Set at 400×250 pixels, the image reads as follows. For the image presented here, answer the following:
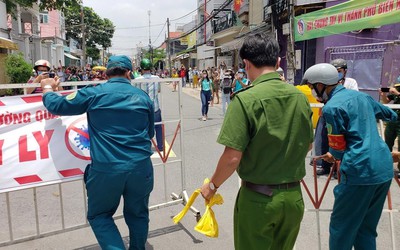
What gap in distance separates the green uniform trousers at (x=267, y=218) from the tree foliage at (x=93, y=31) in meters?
63.3

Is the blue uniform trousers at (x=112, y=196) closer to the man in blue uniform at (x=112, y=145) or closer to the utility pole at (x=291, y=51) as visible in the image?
the man in blue uniform at (x=112, y=145)

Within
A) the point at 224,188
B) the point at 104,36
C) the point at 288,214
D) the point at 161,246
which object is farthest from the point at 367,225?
Result: the point at 104,36

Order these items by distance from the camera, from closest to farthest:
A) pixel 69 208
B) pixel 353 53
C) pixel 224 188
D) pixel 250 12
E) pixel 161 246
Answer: pixel 161 246 → pixel 69 208 → pixel 224 188 → pixel 353 53 → pixel 250 12

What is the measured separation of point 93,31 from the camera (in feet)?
214

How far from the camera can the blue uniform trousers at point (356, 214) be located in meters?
2.60

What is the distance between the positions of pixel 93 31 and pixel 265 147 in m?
68.1

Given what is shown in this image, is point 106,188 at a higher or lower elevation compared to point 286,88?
lower

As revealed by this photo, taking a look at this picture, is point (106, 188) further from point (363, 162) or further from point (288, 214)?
point (363, 162)

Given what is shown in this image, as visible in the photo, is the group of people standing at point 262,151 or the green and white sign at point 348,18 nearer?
the group of people standing at point 262,151

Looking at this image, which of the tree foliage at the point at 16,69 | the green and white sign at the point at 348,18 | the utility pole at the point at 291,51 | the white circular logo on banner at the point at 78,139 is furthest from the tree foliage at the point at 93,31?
the white circular logo on banner at the point at 78,139

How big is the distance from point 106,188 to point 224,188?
2919 mm

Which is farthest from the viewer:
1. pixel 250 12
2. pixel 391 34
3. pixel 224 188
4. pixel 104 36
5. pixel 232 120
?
pixel 104 36

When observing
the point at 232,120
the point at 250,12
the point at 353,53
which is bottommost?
the point at 232,120

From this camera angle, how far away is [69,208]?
471 centimetres
